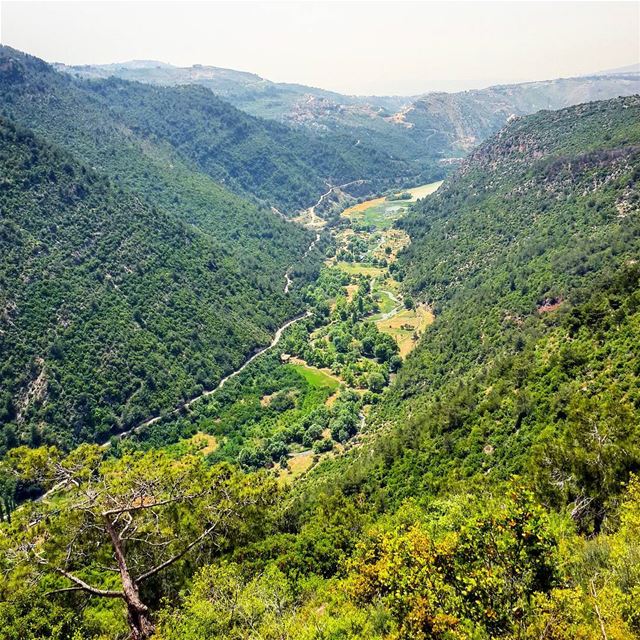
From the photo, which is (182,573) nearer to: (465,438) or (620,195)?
(465,438)

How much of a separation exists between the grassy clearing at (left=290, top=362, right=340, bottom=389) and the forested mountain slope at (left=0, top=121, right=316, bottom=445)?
16.0 m

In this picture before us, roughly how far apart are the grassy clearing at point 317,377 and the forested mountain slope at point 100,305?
52.3 ft

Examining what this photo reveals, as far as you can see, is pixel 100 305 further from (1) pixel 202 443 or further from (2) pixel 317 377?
(2) pixel 317 377

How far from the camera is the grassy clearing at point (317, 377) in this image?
12238 centimetres

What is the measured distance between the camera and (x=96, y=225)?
135m

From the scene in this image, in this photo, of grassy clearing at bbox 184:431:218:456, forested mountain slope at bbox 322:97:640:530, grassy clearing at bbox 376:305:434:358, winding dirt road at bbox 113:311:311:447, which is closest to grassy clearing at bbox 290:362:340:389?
winding dirt road at bbox 113:311:311:447

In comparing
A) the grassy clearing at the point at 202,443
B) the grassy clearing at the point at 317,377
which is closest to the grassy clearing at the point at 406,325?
the grassy clearing at the point at 317,377

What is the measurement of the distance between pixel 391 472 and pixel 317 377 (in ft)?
207

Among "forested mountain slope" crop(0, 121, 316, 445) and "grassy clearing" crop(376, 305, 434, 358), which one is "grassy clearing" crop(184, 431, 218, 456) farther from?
"grassy clearing" crop(376, 305, 434, 358)

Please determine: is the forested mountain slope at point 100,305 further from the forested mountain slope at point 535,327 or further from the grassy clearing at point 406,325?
the forested mountain slope at point 535,327

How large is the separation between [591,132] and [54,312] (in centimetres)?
16042

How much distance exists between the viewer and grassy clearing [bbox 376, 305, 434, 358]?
135438 millimetres

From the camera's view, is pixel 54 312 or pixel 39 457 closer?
pixel 39 457

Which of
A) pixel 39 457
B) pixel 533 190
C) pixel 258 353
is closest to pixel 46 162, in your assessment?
pixel 258 353
